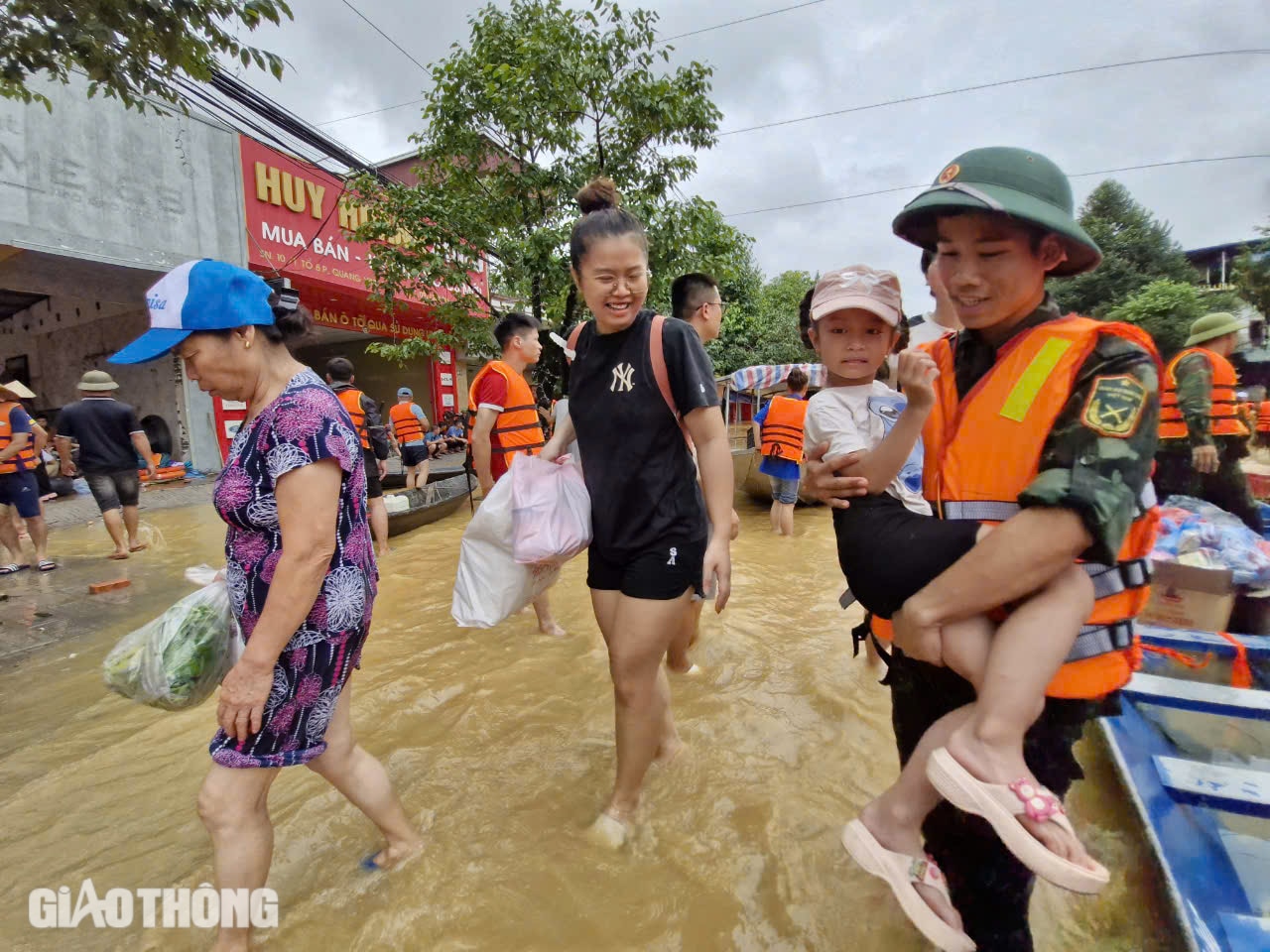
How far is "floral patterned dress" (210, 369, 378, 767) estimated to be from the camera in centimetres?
159

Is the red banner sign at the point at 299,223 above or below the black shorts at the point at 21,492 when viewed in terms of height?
above

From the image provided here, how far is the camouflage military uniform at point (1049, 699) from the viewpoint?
1051mm

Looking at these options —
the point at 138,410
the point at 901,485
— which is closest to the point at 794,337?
the point at 138,410

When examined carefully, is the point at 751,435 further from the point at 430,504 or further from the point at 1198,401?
the point at 1198,401

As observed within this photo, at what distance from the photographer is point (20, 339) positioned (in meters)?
13.5

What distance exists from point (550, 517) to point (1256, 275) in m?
30.9

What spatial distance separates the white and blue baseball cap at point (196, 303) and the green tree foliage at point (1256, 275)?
30.8 meters

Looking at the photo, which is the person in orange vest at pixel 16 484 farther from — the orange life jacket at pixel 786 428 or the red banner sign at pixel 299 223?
the orange life jacket at pixel 786 428

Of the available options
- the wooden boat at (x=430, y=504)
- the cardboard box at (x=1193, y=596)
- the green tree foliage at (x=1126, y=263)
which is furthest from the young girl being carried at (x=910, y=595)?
the green tree foliage at (x=1126, y=263)

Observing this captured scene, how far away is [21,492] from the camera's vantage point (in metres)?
5.80

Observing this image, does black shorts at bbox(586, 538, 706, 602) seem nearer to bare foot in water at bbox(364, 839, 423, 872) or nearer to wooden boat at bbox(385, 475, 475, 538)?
bare foot in water at bbox(364, 839, 423, 872)

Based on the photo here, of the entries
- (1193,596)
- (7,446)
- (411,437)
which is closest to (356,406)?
(7,446)

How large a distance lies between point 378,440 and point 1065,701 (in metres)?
6.11

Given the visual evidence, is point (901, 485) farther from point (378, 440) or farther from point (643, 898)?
point (378, 440)
